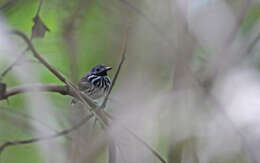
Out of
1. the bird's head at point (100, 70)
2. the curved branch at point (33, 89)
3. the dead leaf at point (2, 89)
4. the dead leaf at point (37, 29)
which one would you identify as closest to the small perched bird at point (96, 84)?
the bird's head at point (100, 70)

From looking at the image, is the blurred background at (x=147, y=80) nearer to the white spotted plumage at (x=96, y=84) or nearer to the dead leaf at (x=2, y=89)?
the dead leaf at (x=2, y=89)

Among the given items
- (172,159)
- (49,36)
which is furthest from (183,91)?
(49,36)

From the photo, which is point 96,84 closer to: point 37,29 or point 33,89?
point 37,29

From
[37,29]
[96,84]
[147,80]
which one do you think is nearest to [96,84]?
[96,84]

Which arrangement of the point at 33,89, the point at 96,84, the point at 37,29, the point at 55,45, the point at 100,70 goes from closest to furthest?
the point at 33,89
the point at 37,29
the point at 55,45
the point at 100,70
the point at 96,84

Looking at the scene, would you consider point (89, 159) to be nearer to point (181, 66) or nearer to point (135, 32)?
point (181, 66)

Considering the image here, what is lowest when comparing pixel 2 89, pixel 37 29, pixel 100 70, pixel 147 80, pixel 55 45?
pixel 2 89
